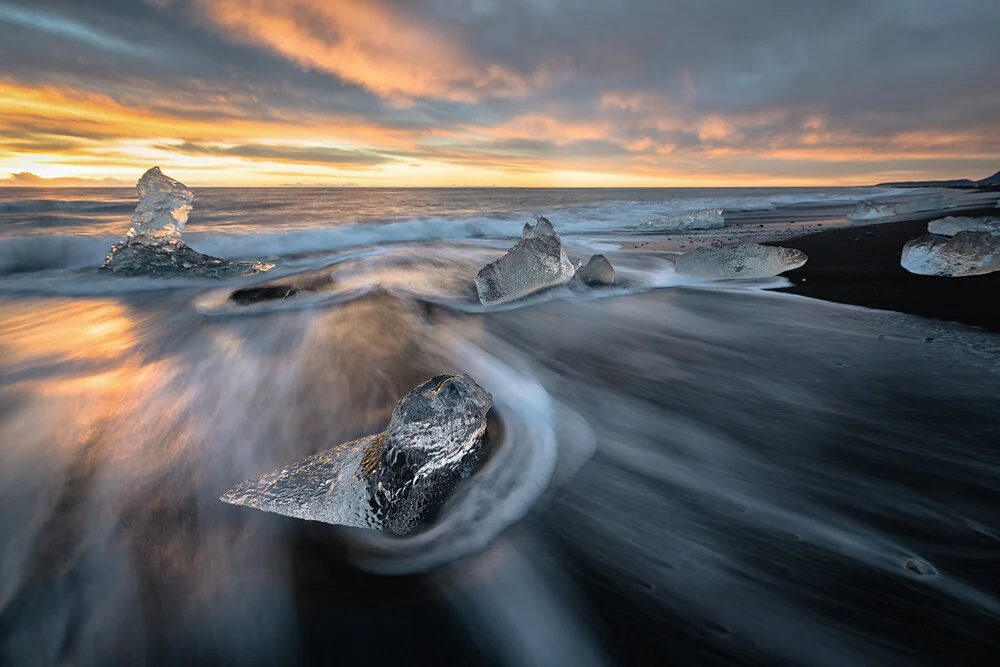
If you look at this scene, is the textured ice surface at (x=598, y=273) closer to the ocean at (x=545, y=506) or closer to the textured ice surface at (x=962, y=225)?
the ocean at (x=545, y=506)

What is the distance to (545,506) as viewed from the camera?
7.23ft

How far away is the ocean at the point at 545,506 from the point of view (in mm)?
1590

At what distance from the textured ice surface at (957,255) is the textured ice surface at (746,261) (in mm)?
1629

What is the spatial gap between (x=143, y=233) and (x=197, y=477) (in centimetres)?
1005

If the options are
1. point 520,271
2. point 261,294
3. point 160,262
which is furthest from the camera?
point 160,262

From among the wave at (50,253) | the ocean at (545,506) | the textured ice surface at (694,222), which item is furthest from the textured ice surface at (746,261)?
the wave at (50,253)

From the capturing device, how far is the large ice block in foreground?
6.36 m

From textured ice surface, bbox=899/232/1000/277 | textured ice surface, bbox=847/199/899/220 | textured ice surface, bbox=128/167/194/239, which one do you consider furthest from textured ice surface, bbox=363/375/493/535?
textured ice surface, bbox=847/199/899/220

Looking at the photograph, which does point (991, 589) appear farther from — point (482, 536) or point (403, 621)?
point (403, 621)

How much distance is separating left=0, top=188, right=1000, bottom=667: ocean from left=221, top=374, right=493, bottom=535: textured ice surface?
90mm

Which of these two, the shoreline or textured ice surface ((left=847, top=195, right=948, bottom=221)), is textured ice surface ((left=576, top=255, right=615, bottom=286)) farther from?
textured ice surface ((left=847, top=195, right=948, bottom=221))

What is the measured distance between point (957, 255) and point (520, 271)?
6.62 meters

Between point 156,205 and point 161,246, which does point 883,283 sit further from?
point 156,205

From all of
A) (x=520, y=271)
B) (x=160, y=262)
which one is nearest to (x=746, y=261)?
(x=520, y=271)
